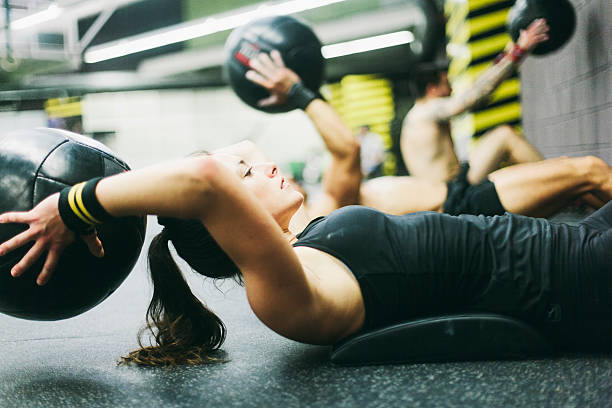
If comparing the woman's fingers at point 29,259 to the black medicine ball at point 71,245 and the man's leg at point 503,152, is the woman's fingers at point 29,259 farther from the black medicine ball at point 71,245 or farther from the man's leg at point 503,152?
the man's leg at point 503,152

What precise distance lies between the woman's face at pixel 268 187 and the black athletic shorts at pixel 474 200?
1.04 m

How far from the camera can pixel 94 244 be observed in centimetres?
141

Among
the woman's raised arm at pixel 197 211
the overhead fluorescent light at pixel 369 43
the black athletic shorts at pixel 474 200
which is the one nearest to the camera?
the woman's raised arm at pixel 197 211

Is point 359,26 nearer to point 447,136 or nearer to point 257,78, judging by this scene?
point 447,136

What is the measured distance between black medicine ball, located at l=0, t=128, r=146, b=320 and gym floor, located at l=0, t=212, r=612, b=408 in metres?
0.20

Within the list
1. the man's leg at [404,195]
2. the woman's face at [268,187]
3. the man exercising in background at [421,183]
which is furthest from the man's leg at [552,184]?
the woman's face at [268,187]

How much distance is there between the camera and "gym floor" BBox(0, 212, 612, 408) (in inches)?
48.3

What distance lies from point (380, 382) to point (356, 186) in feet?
5.23

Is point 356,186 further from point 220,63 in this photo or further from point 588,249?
point 220,63

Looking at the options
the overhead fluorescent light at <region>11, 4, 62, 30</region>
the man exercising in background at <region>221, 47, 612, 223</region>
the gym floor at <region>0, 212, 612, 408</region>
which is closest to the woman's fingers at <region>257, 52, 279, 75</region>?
the man exercising in background at <region>221, 47, 612, 223</region>

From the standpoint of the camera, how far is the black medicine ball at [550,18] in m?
3.11

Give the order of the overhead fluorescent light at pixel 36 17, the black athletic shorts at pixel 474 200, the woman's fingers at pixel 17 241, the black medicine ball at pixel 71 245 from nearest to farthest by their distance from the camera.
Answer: the woman's fingers at pixel 17 241 < the black medicine ball at pixel 71 245 < the black athletic shorts at pixel 474 200 < the overhead fluorescent light at pixel 36 17

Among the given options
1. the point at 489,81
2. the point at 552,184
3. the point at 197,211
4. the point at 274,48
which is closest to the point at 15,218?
the point at 197,211

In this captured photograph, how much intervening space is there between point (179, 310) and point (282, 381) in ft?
1.32
